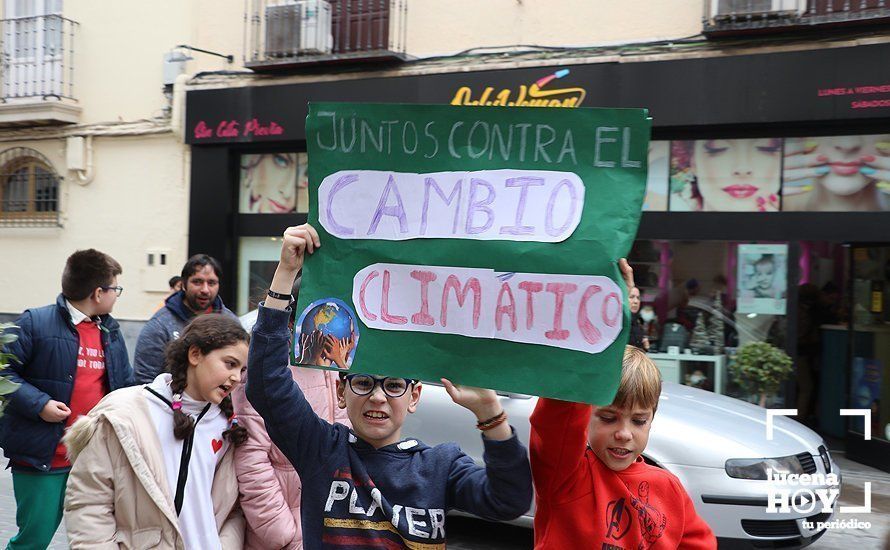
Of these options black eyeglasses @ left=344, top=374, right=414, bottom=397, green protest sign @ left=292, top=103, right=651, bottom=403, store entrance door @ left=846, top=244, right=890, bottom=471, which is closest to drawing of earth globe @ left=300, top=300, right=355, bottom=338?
green protest sign @ left=292, top=103, right=651, bottom=403

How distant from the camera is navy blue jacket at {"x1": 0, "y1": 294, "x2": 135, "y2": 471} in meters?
4.12

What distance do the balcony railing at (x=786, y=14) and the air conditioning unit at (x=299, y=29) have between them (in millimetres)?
5141

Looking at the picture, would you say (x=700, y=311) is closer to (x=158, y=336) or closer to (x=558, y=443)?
(x=158, y=336)

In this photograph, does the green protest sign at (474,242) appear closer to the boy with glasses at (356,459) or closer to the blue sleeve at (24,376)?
the boy with glasses at (356,459)

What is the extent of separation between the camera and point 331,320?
2.24 meters

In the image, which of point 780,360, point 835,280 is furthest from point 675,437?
point 835,280

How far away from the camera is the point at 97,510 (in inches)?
102

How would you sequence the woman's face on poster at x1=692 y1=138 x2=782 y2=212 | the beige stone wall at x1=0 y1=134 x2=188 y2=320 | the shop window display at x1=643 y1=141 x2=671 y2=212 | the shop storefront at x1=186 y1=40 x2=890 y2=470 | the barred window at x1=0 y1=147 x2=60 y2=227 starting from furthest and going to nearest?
the barred window at x1=0 y1=147 x2=60 y2=227, the beige stone wall at x1=0 y1=134 x2=188 y2=320, the shop window display at x1=643 y1=141 x2=671 y2=212, the woman's face on poster at x1=692 y1=138 x2=782 y2=212, the shop storefront at x1=186 y1=40 x2=890 y2=470

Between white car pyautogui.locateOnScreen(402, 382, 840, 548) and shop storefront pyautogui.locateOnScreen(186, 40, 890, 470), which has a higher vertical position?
shop storefront pyautogui.locateOnScreen(186, 40, 890, 470)

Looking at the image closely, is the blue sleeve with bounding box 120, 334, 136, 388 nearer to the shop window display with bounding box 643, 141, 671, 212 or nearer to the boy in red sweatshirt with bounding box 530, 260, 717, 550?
the boy in red sweatshirt with bounding box 530, 260, 717, 550

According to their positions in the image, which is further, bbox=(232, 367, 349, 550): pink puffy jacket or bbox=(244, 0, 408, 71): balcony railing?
bbox=(244, 0, 408, 71): balcony railing

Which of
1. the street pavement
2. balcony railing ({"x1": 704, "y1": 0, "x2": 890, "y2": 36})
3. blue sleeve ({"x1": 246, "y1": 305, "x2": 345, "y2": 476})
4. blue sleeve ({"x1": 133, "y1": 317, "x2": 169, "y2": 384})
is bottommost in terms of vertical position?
the street pavement

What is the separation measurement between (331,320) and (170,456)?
888mm

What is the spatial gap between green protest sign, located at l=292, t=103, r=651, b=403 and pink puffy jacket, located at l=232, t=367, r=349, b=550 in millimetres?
710
